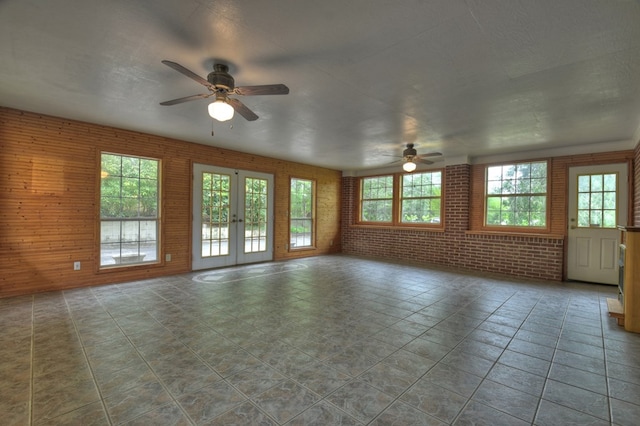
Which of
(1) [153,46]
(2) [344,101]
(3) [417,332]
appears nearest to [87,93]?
(1) [153,46]

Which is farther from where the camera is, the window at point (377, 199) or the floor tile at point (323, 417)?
the window at point (377, 199)

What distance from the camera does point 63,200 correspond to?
4.53m

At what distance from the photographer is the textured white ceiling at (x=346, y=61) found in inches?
81.1

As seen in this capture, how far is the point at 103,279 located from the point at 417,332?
4.97 metres

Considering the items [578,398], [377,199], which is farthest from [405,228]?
[578,398]

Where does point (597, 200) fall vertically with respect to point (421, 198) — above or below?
below

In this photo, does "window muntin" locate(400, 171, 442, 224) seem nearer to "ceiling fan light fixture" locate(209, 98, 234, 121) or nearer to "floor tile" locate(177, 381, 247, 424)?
"ceiling fan light fixture" locate(209, 98, 234, 121)

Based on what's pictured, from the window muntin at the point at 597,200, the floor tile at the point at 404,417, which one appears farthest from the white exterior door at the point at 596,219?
the floor tile at the point at 404,417

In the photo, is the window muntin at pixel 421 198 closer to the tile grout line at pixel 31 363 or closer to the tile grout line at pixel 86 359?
the tile grout line at pixel 86 359

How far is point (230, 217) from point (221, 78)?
165 inches

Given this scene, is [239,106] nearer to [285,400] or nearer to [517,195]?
[285,400]

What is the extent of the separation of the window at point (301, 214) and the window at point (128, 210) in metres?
3.38

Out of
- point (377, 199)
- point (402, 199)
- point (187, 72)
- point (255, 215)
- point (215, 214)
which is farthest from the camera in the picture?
point (377, 199)

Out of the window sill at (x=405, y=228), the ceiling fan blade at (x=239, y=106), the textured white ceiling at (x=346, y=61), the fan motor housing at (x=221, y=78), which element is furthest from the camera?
the window sill at (x=405, y=228)
